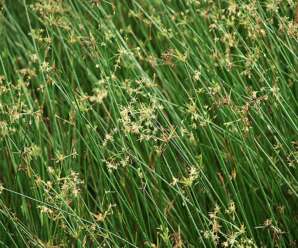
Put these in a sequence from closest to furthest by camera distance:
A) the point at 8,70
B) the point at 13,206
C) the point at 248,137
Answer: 1. the point at 248,137
2. the point at 13,206
3. the point at 8,70

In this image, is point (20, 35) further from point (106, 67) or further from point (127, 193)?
point (127, 193)

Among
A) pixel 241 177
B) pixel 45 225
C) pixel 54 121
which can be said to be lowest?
pixel 241 177

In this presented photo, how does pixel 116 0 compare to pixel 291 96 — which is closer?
pixel 291 96

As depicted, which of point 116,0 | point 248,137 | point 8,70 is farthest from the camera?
point 116,0

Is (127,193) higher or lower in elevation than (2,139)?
lower

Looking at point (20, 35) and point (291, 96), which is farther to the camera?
point (20, 35)

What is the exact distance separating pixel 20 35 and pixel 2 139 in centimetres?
114

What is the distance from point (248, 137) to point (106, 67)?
0.78m

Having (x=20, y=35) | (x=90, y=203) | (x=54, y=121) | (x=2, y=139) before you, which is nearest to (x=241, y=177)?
(x=90, y=203)

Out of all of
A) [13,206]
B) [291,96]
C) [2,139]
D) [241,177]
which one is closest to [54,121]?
[2,139]

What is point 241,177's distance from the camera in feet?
8.97

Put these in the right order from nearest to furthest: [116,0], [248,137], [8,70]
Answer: [248,137]
[8,70]
[116,0]

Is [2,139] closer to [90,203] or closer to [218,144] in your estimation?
[90,203]

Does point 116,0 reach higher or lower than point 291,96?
higher
